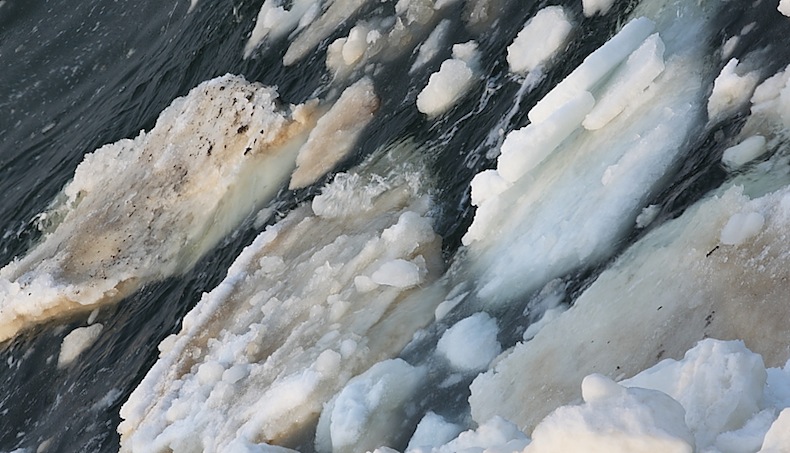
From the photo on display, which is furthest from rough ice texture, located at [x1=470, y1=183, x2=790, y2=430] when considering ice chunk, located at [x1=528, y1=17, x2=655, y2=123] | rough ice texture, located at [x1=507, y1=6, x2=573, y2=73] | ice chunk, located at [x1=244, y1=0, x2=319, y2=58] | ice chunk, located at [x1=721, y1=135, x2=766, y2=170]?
ice chunk, located at [x1=244, y1=0, x2=319, y2=58]

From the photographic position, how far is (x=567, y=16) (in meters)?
3.55

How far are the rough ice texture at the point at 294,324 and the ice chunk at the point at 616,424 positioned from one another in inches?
59.3

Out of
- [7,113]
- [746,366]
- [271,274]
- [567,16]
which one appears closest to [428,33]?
[567,16]

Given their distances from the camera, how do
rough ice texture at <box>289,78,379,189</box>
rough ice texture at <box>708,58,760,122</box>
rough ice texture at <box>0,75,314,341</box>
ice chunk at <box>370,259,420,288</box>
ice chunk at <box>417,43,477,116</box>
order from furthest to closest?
rough ice texture at <box>0,75,314,341</box>, rough ice texture at <box>289,78,379,189</box>, ice chunk at <box>417,43,477,116</box>, ice chunk at <box>370,259,420,288</box>, rough ice texture at <box>708,58,760,122</box>

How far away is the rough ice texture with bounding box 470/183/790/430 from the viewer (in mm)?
1894

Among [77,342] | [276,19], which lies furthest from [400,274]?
[276,19]

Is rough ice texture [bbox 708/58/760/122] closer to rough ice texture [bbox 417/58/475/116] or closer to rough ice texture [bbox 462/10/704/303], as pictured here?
rough ice texture [bbox 462/10/704/303]

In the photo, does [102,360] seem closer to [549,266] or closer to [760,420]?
[549,266]

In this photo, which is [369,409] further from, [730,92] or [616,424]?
[616,424]

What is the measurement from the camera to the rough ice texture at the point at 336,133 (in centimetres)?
414

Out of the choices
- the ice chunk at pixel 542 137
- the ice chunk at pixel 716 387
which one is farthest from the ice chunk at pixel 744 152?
the ice chunk at pixel 716 387

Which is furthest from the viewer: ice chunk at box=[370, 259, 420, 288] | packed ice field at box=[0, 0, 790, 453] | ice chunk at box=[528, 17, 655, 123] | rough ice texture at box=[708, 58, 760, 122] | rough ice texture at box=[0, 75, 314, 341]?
rough ice texture at box=[0, 75, 314, 341]

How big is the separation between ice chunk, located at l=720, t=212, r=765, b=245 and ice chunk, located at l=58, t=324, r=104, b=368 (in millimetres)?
3295

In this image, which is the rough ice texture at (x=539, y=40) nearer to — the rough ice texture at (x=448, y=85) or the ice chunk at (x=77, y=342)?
the rough ice texture at (x=448, y=85)
